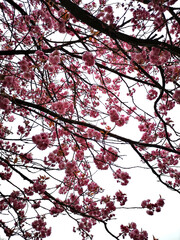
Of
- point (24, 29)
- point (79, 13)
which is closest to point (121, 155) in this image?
point (79, 13)

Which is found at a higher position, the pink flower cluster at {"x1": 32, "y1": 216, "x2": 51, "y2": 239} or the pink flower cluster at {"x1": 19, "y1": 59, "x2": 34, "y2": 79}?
the pink flower cluster at {"x1": 19, "y1": 59, "x2": 34, "y2": 79}

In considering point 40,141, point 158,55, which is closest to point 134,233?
point 40,141

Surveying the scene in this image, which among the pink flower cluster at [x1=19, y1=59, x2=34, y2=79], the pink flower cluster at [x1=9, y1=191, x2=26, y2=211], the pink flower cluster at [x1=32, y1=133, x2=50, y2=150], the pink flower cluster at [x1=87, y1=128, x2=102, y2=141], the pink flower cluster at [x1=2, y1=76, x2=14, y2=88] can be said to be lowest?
the pink flower cluster at [x1=9, y1=191, x2=26, y2=211]

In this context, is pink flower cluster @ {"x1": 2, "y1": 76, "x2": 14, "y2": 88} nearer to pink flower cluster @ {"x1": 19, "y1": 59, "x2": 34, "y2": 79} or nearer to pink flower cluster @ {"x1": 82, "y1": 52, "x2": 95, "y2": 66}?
pink flower cluster @ {"x1": 19, "y1": 59, "x2": 34, "y2": 79}

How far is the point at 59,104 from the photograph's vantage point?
2844 mm

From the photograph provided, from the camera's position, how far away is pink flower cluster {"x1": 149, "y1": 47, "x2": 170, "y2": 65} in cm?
219

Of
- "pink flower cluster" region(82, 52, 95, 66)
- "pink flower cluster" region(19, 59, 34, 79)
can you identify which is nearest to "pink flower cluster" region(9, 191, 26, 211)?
"pink flower cluster" region(19, 59, 34, 79)

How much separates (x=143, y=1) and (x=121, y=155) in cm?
251

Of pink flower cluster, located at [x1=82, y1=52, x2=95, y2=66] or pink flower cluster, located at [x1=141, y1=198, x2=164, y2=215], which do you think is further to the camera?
pink flower cluster, located at [x1=141, y1=198, x2=164, y2=215]

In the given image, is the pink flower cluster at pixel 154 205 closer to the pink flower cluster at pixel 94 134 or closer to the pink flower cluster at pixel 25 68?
the pink flower cluster at pixel 94 134

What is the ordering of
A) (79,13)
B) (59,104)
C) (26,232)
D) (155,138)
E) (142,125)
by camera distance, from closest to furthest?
(79,13) → (59,104) → (26,232) → (155,138) → (142,125)

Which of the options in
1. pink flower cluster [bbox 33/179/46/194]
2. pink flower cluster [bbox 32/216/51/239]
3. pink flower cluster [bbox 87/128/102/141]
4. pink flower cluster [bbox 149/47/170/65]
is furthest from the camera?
pink flower cluster [bbox 32/216/51/239]

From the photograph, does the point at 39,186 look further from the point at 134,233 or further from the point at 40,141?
the point at 134,233

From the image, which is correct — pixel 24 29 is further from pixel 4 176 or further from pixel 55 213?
pixel 55 213
